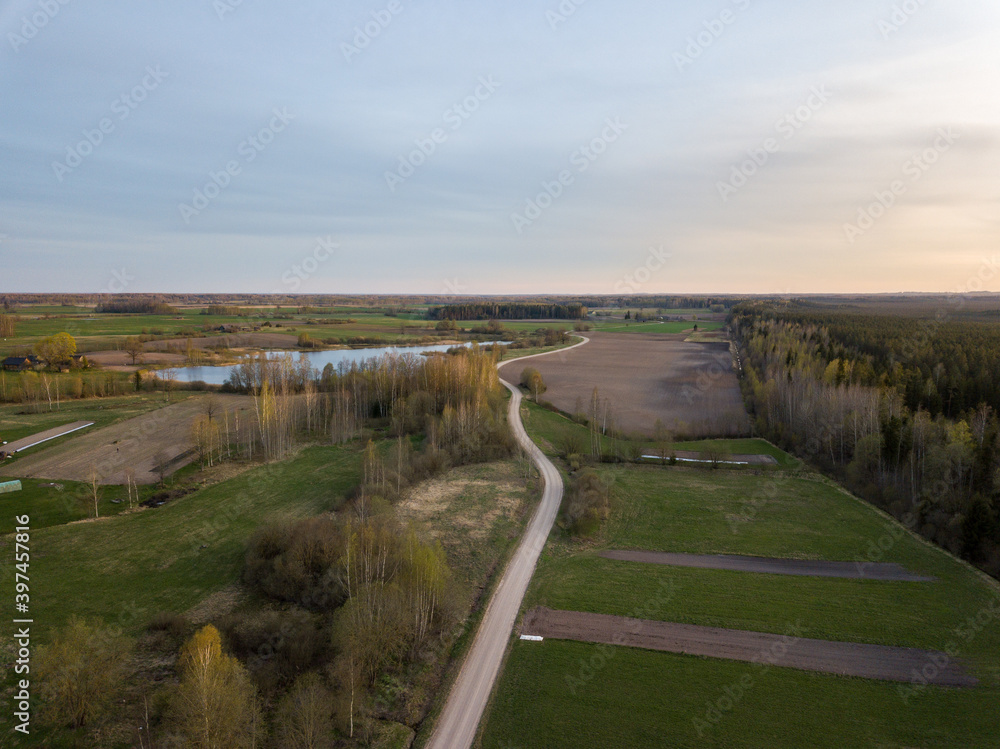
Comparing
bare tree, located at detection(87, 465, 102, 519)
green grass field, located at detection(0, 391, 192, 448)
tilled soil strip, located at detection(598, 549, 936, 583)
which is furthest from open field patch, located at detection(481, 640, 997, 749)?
green grass field, located at detection(0, 391, 192, 448)

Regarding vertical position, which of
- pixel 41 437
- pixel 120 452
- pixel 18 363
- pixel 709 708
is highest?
pixel 18 363

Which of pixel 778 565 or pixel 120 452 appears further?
pixel 120 452

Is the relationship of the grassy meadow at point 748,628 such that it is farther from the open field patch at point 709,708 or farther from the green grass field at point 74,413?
the green grass field at point 74,413

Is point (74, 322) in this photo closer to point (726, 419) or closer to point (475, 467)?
point (475, 467)

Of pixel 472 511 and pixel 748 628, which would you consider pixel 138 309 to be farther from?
pixel 748 628

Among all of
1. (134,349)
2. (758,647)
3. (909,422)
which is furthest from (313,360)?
(758,647)

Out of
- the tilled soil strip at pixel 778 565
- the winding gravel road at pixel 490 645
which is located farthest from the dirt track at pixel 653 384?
the winding gravel road at pixel 490 645

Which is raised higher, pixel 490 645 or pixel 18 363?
pixel 18 363
